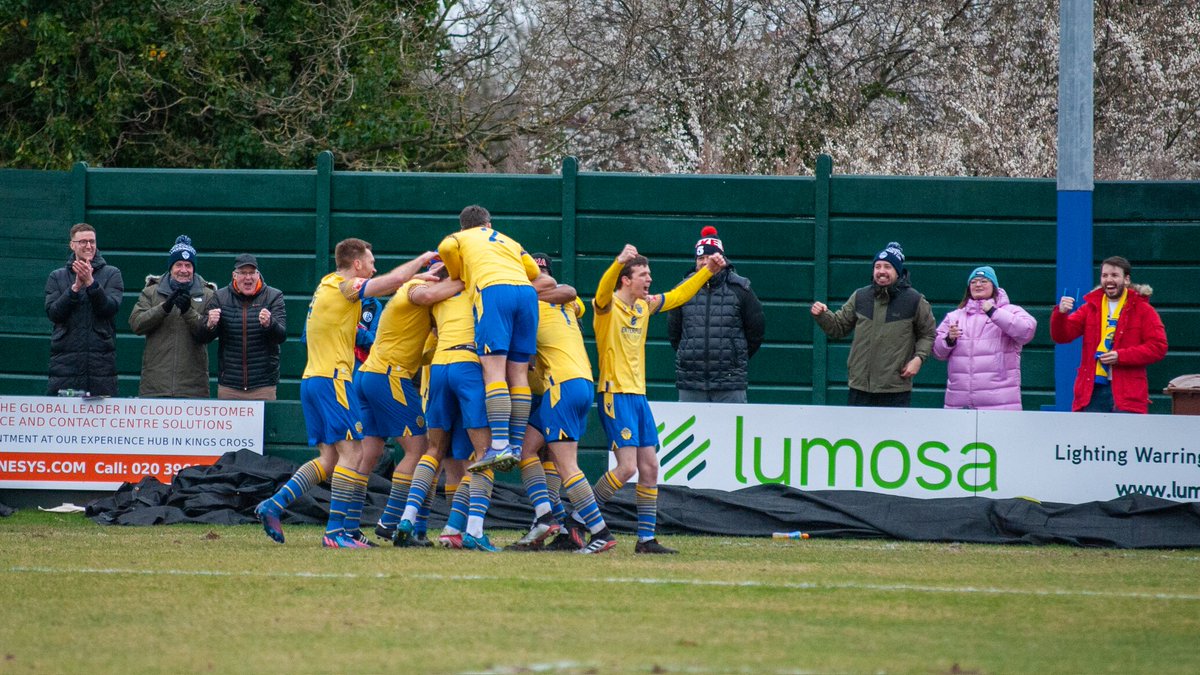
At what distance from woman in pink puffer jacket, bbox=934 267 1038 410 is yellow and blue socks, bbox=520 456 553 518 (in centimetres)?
401

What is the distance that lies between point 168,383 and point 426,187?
10.2 feet

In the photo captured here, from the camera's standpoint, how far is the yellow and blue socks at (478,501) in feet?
33.7

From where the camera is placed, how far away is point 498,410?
10000 mm

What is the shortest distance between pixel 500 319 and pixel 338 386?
1.45 metres

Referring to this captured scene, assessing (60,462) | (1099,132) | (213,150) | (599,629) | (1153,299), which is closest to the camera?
(599,629)

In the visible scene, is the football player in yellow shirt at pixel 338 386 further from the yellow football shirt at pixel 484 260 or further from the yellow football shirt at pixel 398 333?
the yellow football shirt at pixel 484 260

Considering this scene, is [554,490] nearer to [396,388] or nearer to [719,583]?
[396,388]

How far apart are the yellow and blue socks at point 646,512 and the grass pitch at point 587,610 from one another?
0.25 m

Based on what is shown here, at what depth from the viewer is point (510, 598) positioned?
7797 millimetres

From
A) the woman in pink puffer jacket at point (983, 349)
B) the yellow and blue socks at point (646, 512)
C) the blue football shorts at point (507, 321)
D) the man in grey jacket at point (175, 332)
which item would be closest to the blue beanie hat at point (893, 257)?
the woman in pink puffer jacket at point (983, 349)

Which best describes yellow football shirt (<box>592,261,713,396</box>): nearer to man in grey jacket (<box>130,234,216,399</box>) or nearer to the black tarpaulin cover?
the black tarpaulin cover

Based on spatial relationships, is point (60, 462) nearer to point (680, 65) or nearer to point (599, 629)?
point (599, 629)

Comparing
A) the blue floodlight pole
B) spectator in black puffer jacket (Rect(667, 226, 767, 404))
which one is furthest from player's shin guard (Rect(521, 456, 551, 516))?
the blue floodlight pole

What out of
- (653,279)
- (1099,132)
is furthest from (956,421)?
(1099,132)
